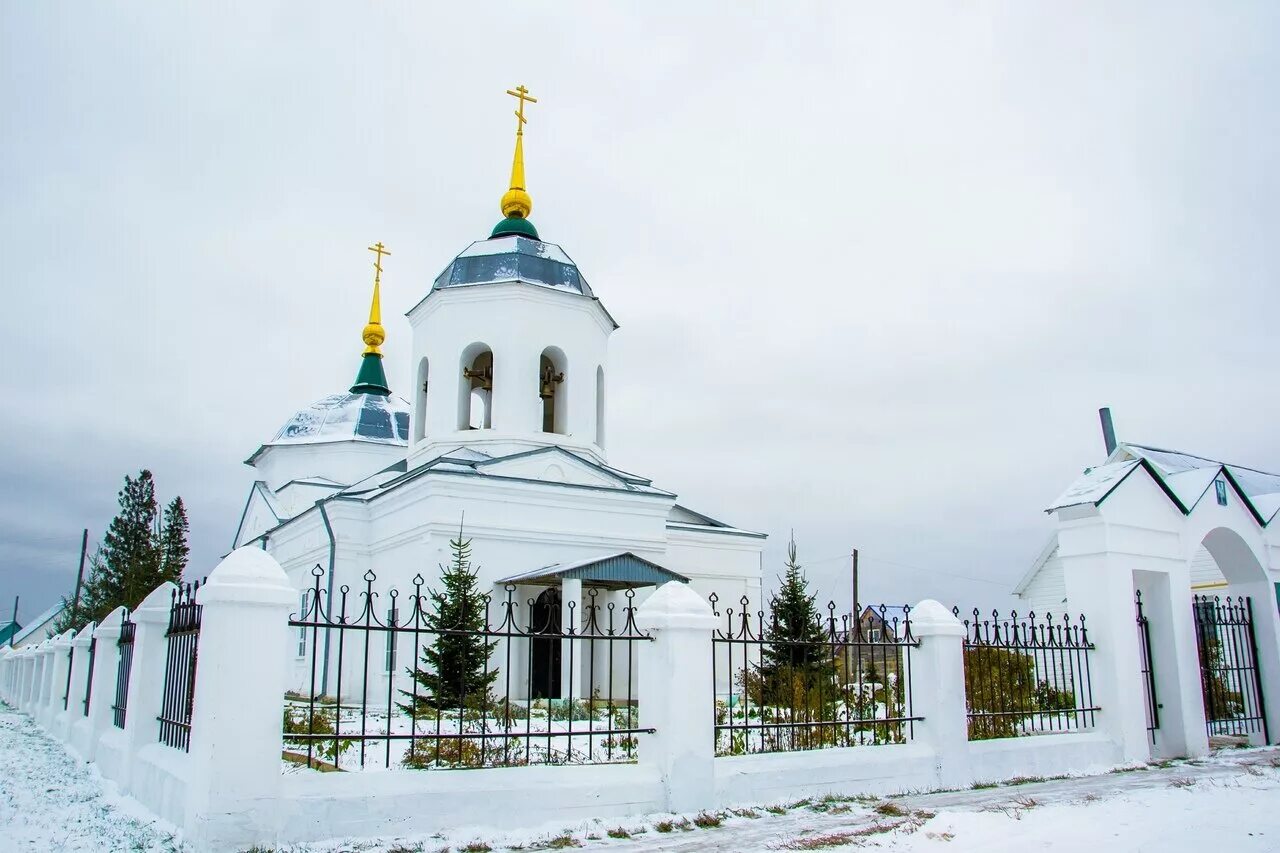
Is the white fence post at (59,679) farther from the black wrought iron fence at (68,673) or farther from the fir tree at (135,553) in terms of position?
the fir tree at (135,553)

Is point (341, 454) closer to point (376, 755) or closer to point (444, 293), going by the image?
point (444, 293)

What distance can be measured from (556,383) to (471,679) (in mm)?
7586

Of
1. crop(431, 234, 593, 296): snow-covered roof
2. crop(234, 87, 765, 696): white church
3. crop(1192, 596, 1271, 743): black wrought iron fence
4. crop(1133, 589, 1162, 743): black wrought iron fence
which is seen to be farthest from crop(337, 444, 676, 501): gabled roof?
crop(1192, 596, 1271, 743): black wrought iron fence

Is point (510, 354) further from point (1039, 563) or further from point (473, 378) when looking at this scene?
point (1039, 563)

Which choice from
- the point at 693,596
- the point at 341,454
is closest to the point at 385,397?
the point at 341,454

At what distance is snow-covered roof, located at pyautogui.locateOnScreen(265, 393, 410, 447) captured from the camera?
27688 millimetres

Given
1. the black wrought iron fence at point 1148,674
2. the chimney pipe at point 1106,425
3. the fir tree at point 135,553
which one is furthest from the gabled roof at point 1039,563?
the fir tree at point 135,553

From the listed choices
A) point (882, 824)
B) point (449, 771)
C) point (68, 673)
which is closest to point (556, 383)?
point (68, 673)

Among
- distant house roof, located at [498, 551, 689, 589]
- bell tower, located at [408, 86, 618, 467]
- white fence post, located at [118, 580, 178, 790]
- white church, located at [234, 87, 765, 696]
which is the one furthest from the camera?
bell tower, located at [408, 86, 618, 467]

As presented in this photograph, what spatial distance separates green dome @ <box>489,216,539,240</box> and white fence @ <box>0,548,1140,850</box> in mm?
11439

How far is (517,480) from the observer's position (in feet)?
52.4

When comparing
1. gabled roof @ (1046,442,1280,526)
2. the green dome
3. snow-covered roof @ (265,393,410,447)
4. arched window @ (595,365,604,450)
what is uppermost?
the green dome

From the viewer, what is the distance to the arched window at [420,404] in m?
18.9

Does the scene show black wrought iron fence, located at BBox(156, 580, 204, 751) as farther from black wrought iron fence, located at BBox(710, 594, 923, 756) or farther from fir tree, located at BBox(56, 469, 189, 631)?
fir tree, located at BBox(56, 469, 189, 631)
